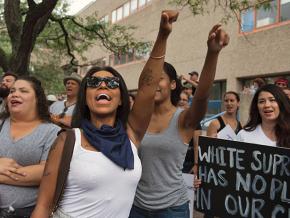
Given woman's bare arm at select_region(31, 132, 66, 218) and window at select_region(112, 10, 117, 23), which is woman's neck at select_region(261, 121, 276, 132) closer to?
woman's bare arm at select_region(31, 132, 66, 218)

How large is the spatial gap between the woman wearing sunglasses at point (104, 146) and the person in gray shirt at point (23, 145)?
0.61 meters

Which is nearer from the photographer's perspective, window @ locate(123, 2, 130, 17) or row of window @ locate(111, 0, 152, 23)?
row of window @ locate(111, 0, 152, 23)

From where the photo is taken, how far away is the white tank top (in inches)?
85.7

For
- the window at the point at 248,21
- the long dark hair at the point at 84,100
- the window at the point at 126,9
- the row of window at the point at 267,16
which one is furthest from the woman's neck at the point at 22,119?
the window at the point at 126,9

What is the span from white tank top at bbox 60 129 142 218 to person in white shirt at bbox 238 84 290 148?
5.76ft

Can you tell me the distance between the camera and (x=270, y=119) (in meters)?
3.70

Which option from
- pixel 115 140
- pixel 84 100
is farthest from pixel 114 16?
pixel 115 140

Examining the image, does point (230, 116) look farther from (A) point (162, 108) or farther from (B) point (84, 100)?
(B) point (84, 100)

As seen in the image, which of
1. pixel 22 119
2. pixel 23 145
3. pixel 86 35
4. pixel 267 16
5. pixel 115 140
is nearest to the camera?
pixel 115 140

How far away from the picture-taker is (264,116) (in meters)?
3.73

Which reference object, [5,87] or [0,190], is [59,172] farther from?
[5,87]

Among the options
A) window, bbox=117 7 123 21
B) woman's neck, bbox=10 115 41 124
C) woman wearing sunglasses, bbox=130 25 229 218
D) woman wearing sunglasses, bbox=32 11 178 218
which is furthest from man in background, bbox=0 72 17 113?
window, bbox=117 7 123 21

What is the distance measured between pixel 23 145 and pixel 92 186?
944mm

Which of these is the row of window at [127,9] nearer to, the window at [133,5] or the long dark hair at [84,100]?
the window at [133,5]
